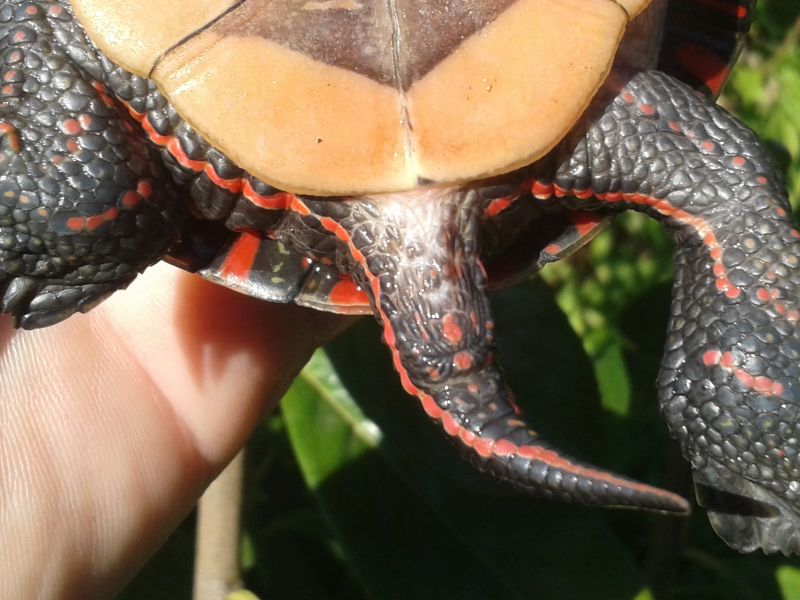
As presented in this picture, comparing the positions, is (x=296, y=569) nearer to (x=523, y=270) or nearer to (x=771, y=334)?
(x=523, y=270)

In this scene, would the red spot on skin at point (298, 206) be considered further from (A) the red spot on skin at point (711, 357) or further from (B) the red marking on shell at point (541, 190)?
(A) the red spot on skin at point (711, 357)

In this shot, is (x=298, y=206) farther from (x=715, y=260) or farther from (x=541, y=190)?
(x=715, y=260)

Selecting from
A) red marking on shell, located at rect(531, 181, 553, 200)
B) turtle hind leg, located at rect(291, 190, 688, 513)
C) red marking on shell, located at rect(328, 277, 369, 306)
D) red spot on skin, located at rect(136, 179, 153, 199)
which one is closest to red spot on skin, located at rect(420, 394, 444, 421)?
turtle hind leg, located at rect(291, 190, 688, 513)

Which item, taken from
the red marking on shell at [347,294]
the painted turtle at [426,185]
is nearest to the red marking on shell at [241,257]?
the painted turtle at [426,185]

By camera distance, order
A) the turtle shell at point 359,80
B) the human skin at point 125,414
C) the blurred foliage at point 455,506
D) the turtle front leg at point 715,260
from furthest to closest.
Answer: the blurred foliage at point 455,506, the human skin at point 125,414, the turtle front leg at point 715,260, the turtle shell at point 359,80

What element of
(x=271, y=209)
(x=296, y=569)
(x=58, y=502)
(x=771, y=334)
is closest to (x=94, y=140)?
(x=271, y=209)

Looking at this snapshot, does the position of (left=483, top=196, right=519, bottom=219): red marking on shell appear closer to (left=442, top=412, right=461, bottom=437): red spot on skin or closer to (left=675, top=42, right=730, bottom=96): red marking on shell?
(left=442, top=412, right=461, bottom=437): red spot on skin
